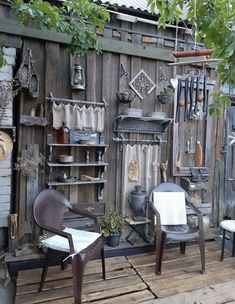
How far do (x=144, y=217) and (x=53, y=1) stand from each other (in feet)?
8.66

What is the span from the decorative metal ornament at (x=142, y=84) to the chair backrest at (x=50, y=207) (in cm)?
158

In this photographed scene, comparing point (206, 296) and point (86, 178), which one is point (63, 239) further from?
point (206, 296)

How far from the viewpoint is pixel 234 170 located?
4094 mm

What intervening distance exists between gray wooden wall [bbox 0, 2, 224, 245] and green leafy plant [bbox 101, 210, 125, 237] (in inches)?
5.7

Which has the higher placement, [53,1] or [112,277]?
[53,1]

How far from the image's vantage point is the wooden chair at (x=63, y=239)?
7.14 ft

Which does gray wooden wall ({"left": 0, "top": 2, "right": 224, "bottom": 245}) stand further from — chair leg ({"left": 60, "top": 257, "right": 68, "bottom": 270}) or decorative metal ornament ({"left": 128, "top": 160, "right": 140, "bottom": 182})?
chair leg ({"left": 60, "top": 257, "right": 68, "bottom": 270})

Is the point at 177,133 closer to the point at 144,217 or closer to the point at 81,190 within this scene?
the point at 144,217

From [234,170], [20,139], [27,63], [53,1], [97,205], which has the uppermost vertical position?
[53,1]

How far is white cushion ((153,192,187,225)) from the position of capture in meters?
3.21

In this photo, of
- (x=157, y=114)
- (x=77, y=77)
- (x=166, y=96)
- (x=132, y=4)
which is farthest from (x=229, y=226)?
(x=132, y=4)

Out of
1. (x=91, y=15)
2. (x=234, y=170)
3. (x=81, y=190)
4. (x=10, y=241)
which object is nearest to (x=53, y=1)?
(x=91, y=15)

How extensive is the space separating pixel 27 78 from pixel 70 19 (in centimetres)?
72

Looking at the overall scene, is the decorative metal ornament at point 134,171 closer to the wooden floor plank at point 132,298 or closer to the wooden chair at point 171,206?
the wooden chair at point 171,206
